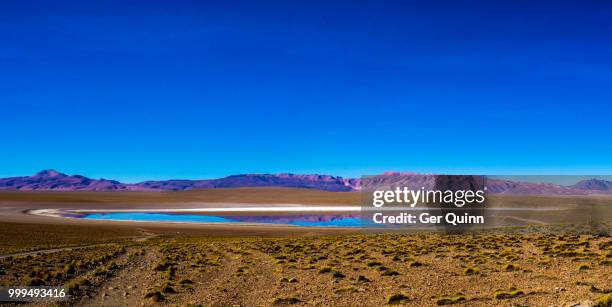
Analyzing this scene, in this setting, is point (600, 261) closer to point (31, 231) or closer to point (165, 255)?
point (165, 255)

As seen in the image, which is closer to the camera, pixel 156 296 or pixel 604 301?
pixel 604 301

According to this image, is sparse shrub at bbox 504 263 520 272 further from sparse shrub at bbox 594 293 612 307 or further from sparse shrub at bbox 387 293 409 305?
sparse shrub at bbox 594 293 612 307

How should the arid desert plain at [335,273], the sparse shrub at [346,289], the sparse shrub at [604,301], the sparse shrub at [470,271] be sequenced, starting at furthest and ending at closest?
the sparse shrub at [470,271], the sparse shrub at [346,289], the arid desert plain at [335,273], the sparse shrub at [604,301]

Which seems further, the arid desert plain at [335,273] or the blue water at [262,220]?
the blue water at [262,220]

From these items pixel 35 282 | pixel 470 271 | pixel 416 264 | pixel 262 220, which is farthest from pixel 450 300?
pixel 262 220

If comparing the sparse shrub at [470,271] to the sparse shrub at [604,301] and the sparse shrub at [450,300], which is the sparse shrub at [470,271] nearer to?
the sparse shrub at [450,300]

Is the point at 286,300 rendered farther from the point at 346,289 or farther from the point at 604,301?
the point at 604,301

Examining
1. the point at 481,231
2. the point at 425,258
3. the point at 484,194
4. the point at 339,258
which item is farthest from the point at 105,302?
the point at 481,231

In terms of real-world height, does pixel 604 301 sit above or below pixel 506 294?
above

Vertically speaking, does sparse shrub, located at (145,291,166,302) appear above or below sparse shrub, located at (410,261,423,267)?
below

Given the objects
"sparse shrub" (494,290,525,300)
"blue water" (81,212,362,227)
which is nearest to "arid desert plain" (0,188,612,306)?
"sparse shrub" (494,290,525,300)

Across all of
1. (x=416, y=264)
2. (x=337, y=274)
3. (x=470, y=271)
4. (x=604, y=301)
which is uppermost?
(x=604, y=301)

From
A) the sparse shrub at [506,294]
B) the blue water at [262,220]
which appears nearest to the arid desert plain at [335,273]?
the sparse shrub at [506,294]

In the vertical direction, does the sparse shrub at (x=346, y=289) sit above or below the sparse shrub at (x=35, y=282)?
above
